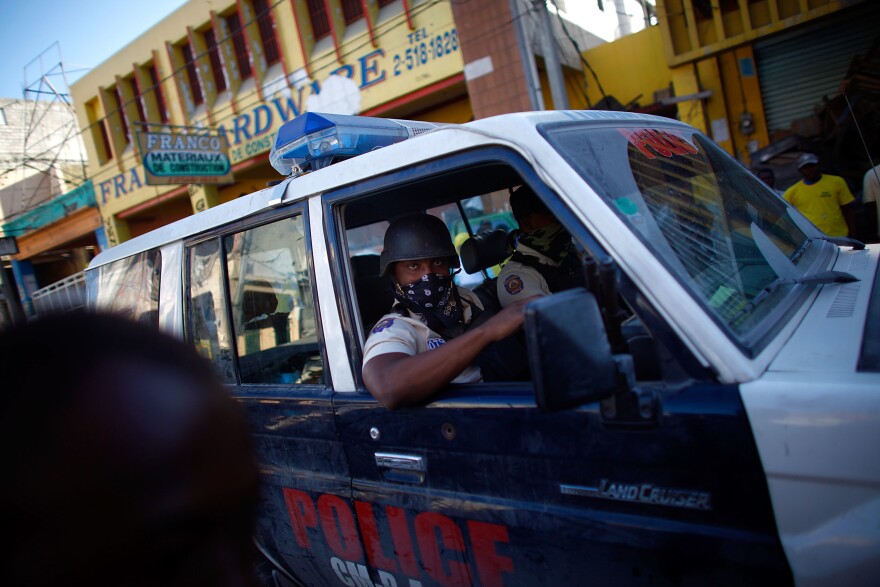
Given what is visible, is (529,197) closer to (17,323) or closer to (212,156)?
(17,323)

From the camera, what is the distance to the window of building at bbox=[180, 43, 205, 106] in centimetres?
1586

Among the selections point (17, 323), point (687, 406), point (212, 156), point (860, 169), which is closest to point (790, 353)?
point (687, 406)

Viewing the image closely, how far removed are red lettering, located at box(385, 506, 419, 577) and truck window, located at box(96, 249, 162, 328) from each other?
1.47m

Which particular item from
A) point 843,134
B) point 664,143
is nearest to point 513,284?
point 664,143

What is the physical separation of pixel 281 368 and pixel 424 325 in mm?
742

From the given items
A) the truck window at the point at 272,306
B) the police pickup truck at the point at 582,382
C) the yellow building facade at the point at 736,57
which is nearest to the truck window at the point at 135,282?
the police pickup truck at the point at 582,382

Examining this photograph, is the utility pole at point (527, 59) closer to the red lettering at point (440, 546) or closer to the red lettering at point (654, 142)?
the red lettering at point (654, 142)

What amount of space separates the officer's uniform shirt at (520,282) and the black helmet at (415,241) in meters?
0.32

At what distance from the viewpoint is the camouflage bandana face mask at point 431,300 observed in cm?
229

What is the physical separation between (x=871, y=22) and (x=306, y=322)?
10.3 metres

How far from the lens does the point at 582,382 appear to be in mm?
1246

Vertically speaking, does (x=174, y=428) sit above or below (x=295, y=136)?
below

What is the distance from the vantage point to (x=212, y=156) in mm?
14062

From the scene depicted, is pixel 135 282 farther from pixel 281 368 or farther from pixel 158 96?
pixel 158 96
